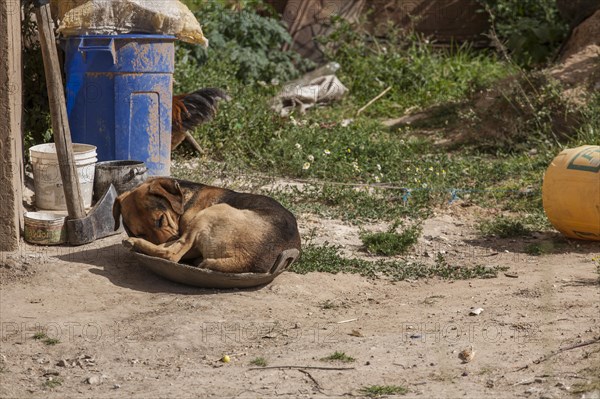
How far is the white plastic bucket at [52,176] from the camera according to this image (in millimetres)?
7281

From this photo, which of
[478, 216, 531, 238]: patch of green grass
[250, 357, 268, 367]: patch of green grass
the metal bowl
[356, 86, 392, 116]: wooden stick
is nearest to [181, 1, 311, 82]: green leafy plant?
[356, 86, 392, 116]: wooden stick

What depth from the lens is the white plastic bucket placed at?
7281 millimetres

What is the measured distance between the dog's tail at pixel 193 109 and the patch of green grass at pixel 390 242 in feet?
8.08

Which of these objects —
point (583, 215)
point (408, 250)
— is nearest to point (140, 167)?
point (408, 250)

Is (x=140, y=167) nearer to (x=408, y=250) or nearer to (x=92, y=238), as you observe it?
(x=92, y=238)

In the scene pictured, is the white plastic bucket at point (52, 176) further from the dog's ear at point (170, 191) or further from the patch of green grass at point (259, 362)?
the patch of green grass at point (259, 362)

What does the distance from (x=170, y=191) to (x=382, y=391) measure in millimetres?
2457

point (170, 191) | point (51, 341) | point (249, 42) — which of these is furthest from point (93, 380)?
point (249, 42)

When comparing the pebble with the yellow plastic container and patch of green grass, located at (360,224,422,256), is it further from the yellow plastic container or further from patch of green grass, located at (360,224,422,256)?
the yellow plastic container

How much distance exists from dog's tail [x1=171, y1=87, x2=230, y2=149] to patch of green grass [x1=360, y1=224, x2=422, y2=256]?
8.08 ft

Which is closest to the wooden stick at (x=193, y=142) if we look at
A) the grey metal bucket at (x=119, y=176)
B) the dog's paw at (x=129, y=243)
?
the grey metal bucket at (x=119, y=176)

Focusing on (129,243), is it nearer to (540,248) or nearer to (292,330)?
(292,330)

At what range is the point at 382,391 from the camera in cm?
448

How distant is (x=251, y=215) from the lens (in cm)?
620
